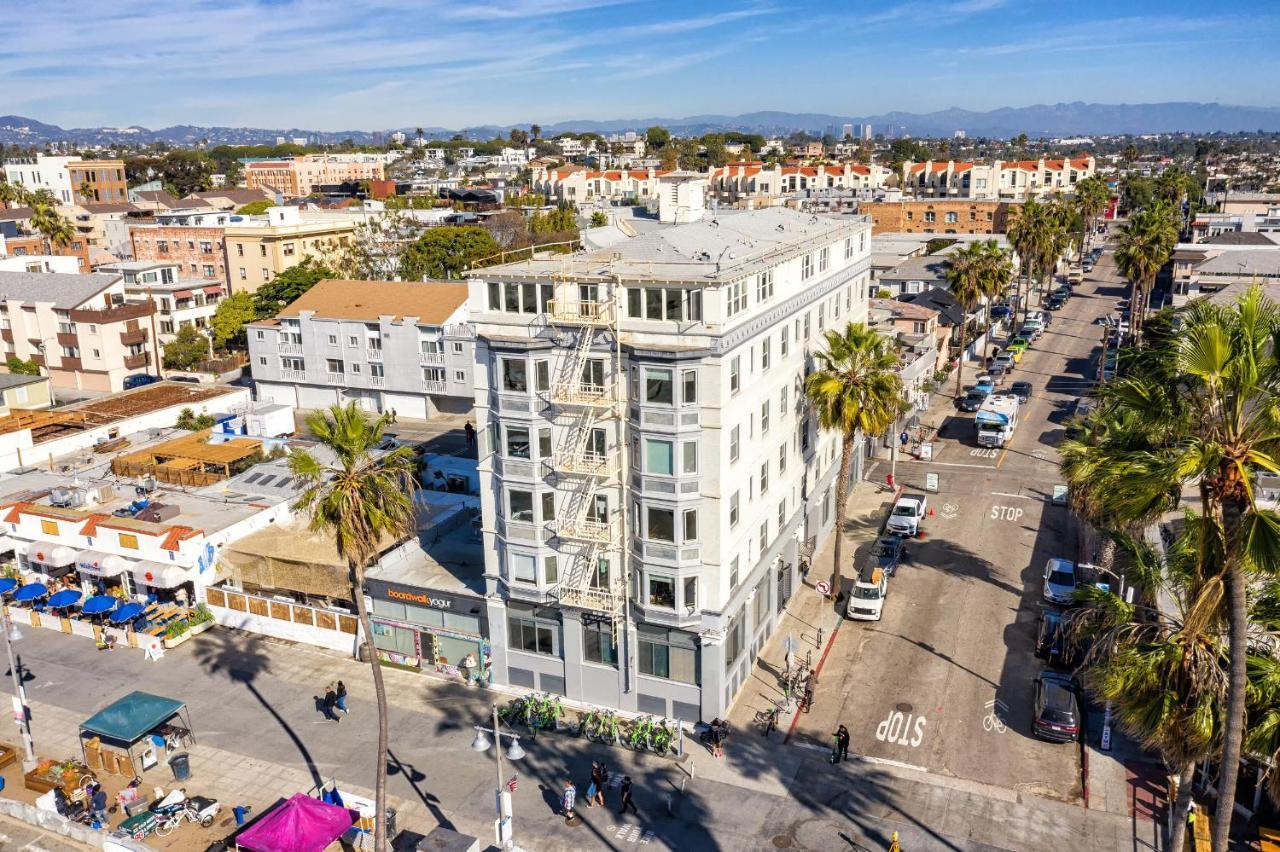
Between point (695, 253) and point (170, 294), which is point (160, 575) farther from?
point (170, 294)

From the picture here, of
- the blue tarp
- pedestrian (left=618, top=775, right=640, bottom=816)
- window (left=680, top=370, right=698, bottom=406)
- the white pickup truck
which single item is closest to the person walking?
pedestrian (left=618, top=775, right=640, bottom=816)

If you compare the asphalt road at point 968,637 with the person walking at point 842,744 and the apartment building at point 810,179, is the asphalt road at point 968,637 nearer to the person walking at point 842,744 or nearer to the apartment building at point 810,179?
the person walking at point 842,744

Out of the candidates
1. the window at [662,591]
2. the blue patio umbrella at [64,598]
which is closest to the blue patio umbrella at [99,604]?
the blue patio umbrella at [64,598]

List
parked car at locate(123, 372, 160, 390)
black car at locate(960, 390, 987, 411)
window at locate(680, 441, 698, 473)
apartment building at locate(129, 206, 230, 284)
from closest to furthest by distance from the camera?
window at locate(680, 441, 698, 473) < black car at locate(960, 390, 987, 411) < parked car at locate(123, 372, 160, 390) < apartment building at locate(129, 206, 230, 284)

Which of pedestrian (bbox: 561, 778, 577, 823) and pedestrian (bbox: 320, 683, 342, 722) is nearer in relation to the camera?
pedestrian (bbox: 561, 778, 577, 823)

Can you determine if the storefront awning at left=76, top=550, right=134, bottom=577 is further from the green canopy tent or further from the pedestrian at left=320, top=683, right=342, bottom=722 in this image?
the pedestrian at left=320, top=683, right=342, bottom=722

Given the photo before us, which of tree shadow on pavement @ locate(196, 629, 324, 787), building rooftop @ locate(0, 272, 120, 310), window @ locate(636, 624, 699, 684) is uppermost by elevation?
building rooftop @ locate(0, 272, 120, 310)

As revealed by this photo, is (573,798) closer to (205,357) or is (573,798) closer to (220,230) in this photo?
(205,357)
